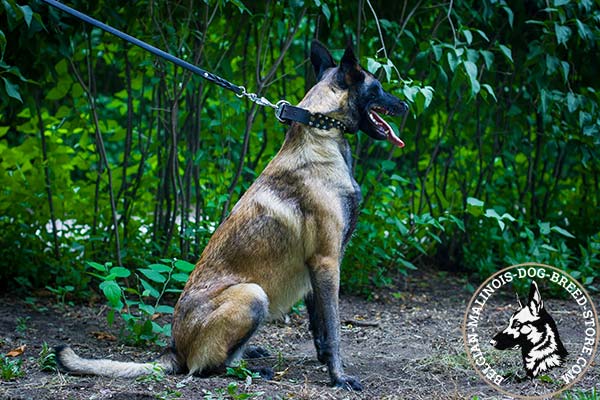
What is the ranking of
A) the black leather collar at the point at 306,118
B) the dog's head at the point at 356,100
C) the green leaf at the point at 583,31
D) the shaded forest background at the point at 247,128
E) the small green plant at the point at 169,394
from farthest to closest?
the shaded forest background at the point at 247,128
the green leaf at the point at 583,31
the dog's head at the point at 356,100
the black leather collar at the point at 306,118
the small green plant at the point at 169,394

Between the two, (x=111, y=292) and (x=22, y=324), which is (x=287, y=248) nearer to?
(x=111, y=292)

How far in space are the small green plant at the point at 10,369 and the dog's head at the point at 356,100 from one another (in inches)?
80.2

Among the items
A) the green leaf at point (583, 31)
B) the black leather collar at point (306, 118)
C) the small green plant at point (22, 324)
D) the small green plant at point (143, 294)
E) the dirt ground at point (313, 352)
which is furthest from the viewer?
the green leaf at point (583, 31)

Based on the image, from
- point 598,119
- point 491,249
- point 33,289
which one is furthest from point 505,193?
point 33,289

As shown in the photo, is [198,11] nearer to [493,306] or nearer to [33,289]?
[33,289]

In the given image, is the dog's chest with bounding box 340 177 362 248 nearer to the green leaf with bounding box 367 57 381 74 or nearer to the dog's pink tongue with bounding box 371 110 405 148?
the dog's pink tongue with bounding box 371 110 405 148

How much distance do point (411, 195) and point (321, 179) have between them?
288 centimetres

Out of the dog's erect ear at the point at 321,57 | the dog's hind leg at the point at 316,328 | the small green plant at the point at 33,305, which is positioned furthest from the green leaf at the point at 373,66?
the small green plant at the point at 33,305

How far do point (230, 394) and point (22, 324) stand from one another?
6.77 ft

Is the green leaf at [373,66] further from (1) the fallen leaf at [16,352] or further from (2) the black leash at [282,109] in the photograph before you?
(1) the fallen leaf at [16,352]

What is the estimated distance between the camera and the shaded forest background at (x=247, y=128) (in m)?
6.00

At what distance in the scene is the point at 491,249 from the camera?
23.8 ft

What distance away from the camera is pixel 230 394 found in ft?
12.7
